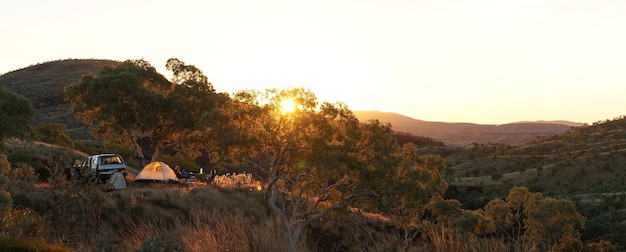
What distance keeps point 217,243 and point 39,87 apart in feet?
423

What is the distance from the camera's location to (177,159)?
63.0 metres

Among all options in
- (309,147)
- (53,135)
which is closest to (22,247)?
(309,147)

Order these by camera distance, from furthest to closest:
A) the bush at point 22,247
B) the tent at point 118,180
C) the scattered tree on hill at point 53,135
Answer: the scattered tree on hill at point 53,135 → the tent at point 118,180 → the bush at point 22,247

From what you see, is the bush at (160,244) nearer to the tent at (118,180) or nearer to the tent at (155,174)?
the tent at (118,180)

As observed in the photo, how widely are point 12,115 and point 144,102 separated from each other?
1196cm

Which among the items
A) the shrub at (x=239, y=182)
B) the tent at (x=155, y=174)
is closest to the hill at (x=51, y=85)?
the tent at (x=155, y=174)

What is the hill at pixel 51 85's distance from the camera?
95.2m

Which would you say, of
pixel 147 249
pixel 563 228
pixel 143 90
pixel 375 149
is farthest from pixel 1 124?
pixel 563 228

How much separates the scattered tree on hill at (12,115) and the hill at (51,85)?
56.2 m

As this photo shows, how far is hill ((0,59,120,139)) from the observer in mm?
95213

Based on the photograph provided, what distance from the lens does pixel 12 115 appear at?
97.1 ft

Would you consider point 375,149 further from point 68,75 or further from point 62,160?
point 68,75

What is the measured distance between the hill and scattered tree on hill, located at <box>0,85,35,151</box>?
56191 millimetres

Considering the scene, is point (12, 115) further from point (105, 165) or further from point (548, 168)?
point (548, 168)
